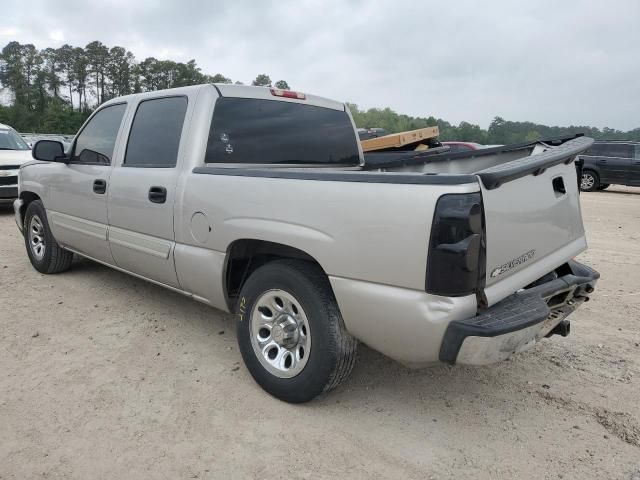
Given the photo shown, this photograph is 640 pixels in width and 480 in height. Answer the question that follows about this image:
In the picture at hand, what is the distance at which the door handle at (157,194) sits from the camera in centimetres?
342

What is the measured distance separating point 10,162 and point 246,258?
8.38 m

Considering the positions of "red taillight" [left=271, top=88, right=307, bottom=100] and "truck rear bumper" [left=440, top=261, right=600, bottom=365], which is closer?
"truck rear bumper" [left=440, top=261, right=600, bottom=365]

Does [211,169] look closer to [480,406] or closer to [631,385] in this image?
[480,406]

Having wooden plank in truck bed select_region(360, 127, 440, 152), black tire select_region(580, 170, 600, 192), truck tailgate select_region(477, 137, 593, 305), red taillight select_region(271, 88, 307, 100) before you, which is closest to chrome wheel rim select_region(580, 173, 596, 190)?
black tire select_region(580, 170, 600, 192)

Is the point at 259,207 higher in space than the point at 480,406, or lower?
higher

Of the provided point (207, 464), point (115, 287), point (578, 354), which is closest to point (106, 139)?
point (115, 287)

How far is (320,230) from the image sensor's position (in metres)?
2.53

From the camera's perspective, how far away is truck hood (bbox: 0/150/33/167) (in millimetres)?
9378

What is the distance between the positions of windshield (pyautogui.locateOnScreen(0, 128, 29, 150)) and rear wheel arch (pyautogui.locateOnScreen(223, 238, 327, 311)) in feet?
29.9

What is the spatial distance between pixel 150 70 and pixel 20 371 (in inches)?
3286

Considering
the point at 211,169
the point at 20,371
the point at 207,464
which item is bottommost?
the point at 207,464

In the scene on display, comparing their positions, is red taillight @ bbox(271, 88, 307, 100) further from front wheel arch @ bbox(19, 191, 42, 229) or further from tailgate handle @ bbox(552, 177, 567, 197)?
front wheel arch @ bbox(19, 191, 42, 229)

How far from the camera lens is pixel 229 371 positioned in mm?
3273

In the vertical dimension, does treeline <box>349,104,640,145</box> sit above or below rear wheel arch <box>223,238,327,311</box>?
above
